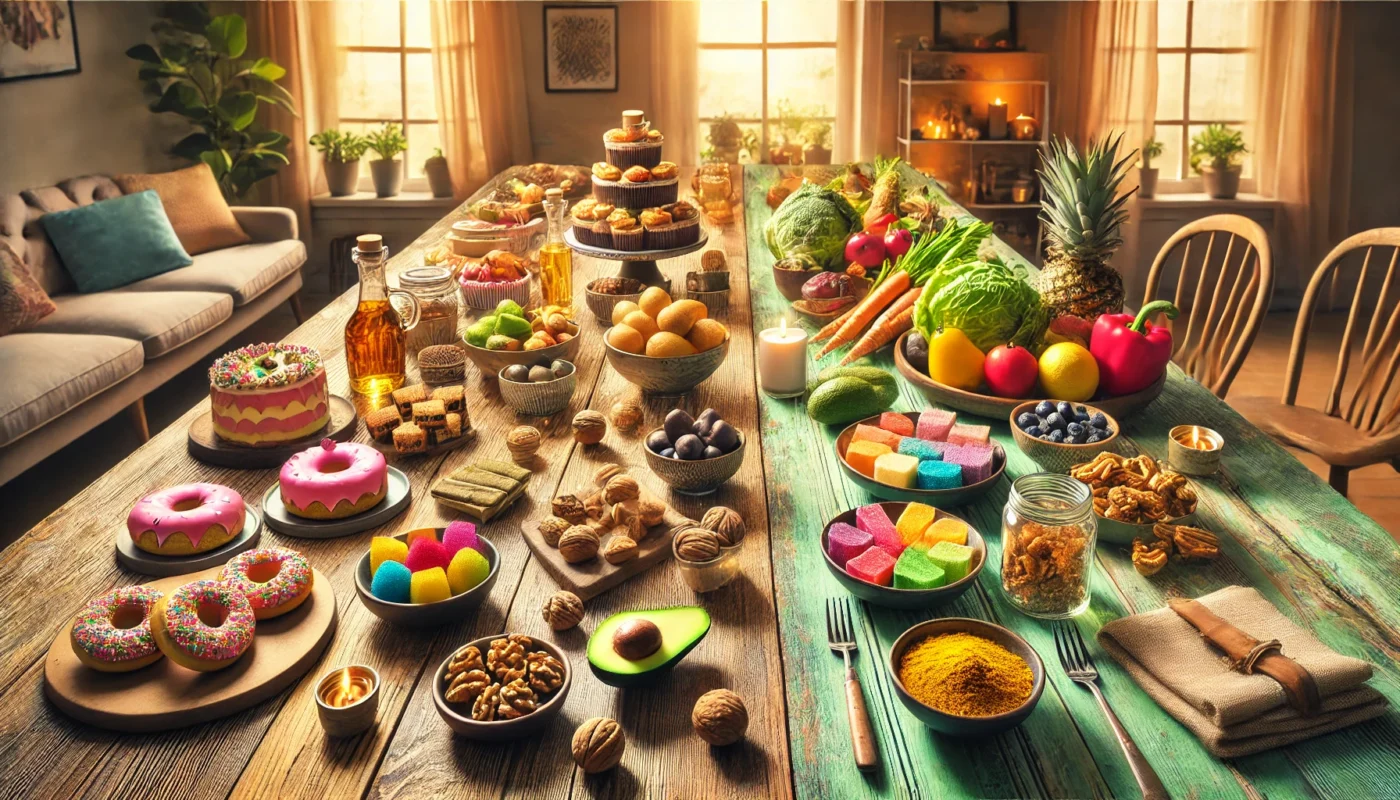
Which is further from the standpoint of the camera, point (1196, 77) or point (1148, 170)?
point (1196, 77)

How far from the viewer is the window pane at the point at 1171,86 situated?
6.31m

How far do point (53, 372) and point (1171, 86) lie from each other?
582 cm

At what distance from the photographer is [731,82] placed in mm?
6461

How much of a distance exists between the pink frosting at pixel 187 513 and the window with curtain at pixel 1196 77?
19.6 feet

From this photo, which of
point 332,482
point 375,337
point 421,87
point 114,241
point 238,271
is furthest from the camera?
point 421,87

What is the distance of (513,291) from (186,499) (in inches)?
42.2

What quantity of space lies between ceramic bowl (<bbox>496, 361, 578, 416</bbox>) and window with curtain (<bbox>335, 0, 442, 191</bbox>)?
16.1 ft

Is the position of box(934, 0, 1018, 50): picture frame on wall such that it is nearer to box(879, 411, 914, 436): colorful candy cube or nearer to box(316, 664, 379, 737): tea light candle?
box(879, 411, 914, 436): colorful candy cube

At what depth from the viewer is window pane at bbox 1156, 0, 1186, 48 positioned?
20.4 ft

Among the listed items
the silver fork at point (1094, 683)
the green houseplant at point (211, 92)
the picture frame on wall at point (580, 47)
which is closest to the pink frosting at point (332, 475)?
the silver fork at point (1094, 683)

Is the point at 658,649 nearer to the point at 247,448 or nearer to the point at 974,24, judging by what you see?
the point at 247,448

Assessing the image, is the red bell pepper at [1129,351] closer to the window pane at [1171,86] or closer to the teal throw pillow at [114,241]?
the teal throw pillow at [114,241]

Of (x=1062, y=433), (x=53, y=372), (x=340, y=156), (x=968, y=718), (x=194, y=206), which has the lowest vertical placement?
(x=53, y=372)

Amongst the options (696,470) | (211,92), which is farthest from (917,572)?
(211,92)
